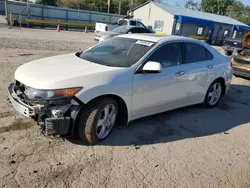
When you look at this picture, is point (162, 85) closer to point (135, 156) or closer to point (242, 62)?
point (135, 156)

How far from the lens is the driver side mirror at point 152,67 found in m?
3.60

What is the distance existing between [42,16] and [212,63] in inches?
Result: 1116

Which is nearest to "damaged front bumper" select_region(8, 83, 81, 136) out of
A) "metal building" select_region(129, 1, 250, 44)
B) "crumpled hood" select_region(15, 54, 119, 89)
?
"crumpled hood" select_region(15, 54, 119, 89)

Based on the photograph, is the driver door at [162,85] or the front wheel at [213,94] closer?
the driver door at [162,85]

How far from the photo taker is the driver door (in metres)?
3.74

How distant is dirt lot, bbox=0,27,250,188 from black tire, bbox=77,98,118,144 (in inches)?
8.0

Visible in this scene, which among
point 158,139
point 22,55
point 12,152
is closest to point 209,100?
point 158,139

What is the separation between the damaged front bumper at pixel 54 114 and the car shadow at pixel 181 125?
0.53 metres

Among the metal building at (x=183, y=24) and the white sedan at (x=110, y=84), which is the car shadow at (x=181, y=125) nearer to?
the white sedan at (x=110, y=84)

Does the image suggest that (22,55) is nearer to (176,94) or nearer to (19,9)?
(176,94)

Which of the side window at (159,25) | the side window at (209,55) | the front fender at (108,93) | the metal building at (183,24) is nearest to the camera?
the front fender at (108,93)

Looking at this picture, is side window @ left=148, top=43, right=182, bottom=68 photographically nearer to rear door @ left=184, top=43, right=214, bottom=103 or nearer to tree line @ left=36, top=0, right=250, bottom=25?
rear door @ left=184, top=43, right=214, bottom=103

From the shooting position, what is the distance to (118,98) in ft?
11.7

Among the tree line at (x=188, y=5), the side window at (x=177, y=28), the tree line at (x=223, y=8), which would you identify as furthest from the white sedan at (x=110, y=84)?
the tree line at (x=223, y=8)
